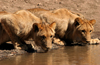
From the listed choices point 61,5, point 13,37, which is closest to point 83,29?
point 13,37

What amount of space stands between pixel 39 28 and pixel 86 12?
7.14m

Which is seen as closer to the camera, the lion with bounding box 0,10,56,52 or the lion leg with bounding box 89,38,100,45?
the lion with bounding box 0,10,56,52

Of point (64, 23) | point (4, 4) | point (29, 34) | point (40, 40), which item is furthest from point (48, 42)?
point (4, 4)

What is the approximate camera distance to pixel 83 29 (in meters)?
7.12

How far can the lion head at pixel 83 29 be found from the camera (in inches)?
278

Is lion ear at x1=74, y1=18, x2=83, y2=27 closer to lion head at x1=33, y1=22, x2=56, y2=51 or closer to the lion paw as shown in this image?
lion head at x1=33, y1=22, x2=56, y2=51

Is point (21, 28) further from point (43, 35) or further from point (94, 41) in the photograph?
point (94, 41)

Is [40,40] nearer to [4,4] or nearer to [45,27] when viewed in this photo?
[45,27]

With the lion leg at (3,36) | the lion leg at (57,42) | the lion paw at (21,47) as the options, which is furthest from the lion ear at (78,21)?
the lion leg at (3,36)

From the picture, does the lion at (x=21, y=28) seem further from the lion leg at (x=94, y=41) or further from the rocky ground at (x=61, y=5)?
the rocky ground at (x=61, y=5)

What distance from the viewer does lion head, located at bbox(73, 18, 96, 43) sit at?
7061 millimetres

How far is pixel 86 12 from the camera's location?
40.8 feet

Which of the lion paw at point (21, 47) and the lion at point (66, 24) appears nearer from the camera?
the lion paw at point (21, 47)

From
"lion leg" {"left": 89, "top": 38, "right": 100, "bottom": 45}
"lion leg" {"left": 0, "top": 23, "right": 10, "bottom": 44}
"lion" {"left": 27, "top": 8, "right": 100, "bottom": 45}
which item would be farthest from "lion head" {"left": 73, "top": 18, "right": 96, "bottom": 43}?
"lion leg" {"left": 0, "top": 23, "right": 10, "bottom": 44}
